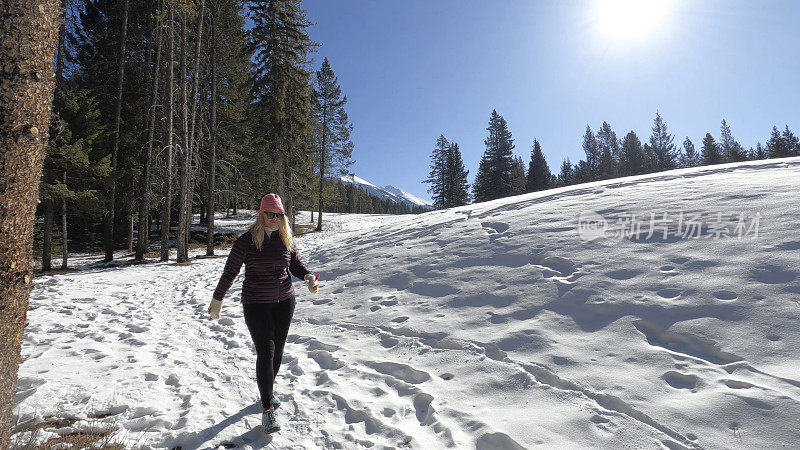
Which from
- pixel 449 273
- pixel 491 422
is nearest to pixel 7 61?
pixel 491 422

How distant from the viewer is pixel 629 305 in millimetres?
4113

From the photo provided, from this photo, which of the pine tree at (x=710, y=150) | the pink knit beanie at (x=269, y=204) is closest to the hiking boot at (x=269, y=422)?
the pink knit beanie at (x=269, y=204)

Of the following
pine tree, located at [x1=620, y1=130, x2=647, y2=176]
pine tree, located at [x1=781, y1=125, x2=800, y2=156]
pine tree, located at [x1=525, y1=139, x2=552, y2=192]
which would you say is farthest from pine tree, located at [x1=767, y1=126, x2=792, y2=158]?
pine tree, located at [x1=525, y1=139, x2=552, y2=192]

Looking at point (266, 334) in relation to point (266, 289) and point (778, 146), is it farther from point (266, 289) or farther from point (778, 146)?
point (778, 146)

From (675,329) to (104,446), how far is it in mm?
5322

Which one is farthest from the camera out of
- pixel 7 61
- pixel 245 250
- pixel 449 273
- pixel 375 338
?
pixel 449 273

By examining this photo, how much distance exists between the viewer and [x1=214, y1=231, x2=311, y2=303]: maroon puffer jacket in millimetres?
3264

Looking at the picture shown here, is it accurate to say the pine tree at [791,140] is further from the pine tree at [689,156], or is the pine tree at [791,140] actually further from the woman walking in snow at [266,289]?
the woman walking in snow at [266,289]

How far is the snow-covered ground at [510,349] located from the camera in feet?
9.24

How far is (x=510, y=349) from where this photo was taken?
3947 millimetres

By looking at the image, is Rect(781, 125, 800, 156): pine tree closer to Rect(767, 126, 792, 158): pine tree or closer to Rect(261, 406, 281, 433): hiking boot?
Rect(767, 126, 792, 158): pine tree

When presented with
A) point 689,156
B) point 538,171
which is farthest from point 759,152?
point 538,171

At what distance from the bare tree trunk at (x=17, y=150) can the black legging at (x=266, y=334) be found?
4.73ft

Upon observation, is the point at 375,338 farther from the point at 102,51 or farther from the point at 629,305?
the point at 102,51
